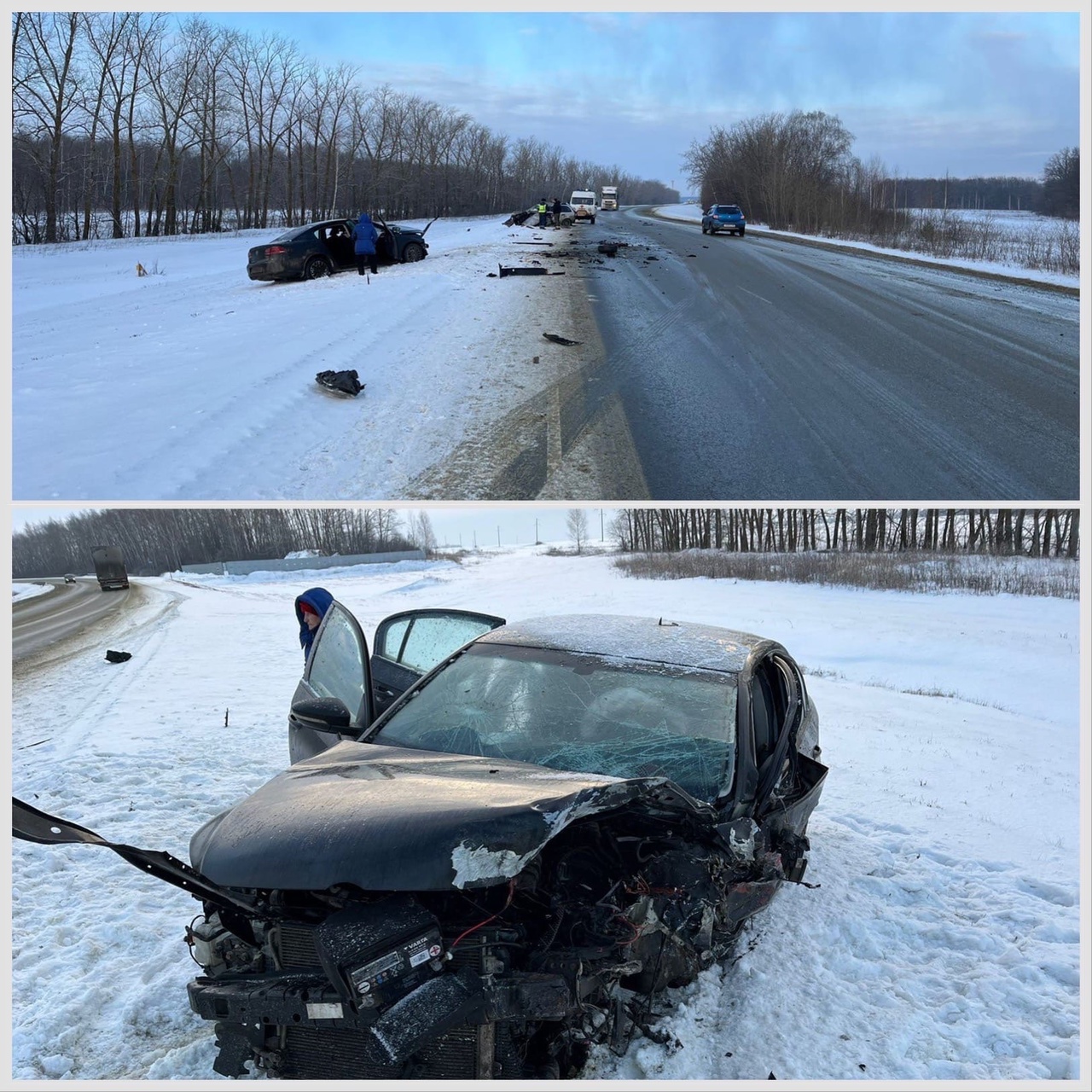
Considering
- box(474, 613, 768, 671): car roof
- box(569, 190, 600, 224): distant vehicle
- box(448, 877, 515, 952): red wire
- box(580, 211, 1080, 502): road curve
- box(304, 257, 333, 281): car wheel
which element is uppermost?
box(569, 190, 600, 224): distant vehicle

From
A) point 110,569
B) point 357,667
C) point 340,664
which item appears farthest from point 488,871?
point 110,569

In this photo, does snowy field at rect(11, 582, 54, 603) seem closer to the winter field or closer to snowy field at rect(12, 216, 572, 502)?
the winter field

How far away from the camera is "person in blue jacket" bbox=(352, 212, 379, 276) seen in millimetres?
18547

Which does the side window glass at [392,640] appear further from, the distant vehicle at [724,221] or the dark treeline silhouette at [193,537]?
the dark treeline silhouette at [193,537]

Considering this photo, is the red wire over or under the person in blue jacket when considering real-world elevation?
under

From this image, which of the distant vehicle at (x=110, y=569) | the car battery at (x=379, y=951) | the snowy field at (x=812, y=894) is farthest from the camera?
the distant vehicle at (x=110, y=569)

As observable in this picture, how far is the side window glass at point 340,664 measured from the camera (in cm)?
505

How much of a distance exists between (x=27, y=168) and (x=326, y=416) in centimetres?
3286

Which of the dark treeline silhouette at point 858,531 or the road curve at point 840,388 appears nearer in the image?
the road curve at point 840,388

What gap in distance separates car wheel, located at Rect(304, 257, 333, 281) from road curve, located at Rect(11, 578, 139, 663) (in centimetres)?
894

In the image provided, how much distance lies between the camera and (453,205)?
153 feet

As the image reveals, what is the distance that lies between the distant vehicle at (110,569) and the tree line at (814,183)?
31153 mm

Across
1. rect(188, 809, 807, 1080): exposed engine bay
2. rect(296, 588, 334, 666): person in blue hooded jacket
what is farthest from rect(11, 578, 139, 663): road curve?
rect(188, 809, 807, 1080): exposed engine bay

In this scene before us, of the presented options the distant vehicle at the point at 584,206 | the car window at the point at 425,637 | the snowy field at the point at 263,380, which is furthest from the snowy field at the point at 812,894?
the distant vehicle at the point at 584,206
